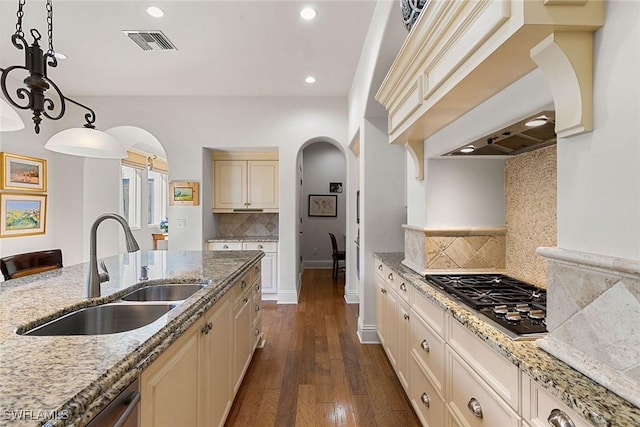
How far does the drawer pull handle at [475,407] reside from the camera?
3.87ft

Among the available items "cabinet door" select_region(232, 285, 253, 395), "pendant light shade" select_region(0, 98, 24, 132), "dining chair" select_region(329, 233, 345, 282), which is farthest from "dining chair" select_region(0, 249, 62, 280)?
"dining chair" select_region(329, 233, 345, 282)

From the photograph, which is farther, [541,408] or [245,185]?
[245,185]

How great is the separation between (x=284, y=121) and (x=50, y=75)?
2.94 meters

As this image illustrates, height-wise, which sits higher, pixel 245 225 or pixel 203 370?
pixel 245 225

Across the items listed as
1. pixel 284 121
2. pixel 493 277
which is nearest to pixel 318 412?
pixel 493 277

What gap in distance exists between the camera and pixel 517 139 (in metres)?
1.56

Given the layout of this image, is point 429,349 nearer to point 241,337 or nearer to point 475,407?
point 475,407

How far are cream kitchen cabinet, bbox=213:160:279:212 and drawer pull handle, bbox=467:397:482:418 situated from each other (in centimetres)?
400

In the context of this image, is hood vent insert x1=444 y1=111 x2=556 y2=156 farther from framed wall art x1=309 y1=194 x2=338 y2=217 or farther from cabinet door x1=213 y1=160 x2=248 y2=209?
framed wall art x1=309 y1=194 x2=338 y2=217

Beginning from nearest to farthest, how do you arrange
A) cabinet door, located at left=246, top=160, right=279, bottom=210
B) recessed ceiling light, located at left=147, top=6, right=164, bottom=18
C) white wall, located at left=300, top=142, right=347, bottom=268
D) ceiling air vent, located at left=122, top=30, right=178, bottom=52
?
1. recessed ceiling light, located at left=147, top=6, right=164, bottom=18
2. ceiling air vent, located at left=122, top=30, right=178, bottom=52
3. cabinet door, located at left=246, top=160, right=279, bottom=210
4. white wall, located at left=300, top=142, right=347, bottom=268

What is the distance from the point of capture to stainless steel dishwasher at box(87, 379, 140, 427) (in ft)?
2.42

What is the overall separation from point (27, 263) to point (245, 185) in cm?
287

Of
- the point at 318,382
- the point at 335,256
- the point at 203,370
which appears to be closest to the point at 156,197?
the point at 335,256

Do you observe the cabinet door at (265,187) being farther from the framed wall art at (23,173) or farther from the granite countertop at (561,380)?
the granite countertop at (561,380)
